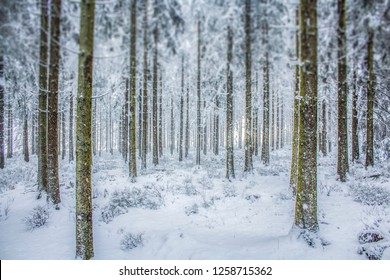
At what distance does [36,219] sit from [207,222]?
18.7 ft

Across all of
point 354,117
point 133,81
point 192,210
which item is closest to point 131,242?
point 192,210

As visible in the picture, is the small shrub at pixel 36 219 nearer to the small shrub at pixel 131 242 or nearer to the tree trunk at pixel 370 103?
the small shrub at pixel 131 242

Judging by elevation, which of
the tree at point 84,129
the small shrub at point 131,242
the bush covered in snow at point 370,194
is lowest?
the small shrub at point 131,242

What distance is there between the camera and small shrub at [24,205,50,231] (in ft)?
27.7

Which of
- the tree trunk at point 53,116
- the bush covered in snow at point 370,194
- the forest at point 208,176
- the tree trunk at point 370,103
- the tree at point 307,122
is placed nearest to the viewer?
the forest at point 208,176

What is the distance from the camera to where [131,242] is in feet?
23.5

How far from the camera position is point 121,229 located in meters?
7.99

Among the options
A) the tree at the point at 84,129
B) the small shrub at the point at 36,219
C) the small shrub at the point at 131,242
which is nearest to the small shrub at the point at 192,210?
the small shrub at the point at 131,242

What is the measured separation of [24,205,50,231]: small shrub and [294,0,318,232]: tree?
8.07 meters

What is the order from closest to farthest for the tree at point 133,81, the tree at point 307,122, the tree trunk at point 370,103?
the tree at point 307,122, the tree trunk at point 370,103, the tree at point 133,81

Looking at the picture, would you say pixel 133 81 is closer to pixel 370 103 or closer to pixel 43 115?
pixel 43 115

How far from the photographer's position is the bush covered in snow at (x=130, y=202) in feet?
30.3

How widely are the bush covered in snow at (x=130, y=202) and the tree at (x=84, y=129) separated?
110 inches

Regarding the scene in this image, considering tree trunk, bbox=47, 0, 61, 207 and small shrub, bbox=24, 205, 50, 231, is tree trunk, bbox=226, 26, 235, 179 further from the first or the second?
small shrub, bbox=24, 205, 50, 231
